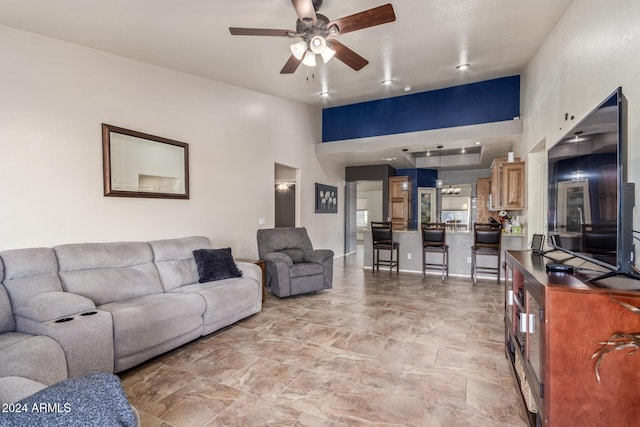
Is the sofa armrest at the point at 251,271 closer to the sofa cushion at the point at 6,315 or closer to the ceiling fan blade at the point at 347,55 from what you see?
the sofa cushion at the point at 6,315

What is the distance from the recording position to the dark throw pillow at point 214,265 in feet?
11.2

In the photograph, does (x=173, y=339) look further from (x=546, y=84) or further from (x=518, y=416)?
(x=546, y=84)

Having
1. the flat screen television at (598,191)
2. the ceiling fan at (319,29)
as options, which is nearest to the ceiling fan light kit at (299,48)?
the ceiling fan at (319,29)

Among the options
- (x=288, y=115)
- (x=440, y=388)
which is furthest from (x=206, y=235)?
(x=440, y=388)

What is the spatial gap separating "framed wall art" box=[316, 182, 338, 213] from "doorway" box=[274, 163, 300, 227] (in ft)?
2.39

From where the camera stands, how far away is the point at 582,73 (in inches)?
106

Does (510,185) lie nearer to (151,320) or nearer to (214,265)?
(214,265)

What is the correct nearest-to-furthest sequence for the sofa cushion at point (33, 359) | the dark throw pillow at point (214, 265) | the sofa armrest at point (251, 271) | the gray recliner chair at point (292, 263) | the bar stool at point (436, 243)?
the sofa cushion at point (33, 359)
the dark throw pillow at point (214, 265)
the sofa armrest at point (251, 271)
the gray recliner chair at point (292, 263)
the bar stool at point (436, 243)

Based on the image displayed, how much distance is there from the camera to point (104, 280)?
274 centimetres

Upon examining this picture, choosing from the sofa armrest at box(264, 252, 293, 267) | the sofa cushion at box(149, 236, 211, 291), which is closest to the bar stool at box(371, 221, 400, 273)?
the sofa armrest at box(264, 252, 293, 267)

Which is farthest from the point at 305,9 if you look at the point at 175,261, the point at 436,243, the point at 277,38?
the point at 436,243

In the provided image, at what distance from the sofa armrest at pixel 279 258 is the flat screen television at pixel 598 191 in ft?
9.81

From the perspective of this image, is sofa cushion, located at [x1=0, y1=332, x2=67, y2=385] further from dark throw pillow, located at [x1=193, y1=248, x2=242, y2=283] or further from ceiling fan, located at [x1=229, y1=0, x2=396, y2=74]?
ceiling fan, located at [x1=229, y1=0, x2=396, y2=74]

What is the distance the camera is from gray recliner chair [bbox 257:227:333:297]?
418cm
